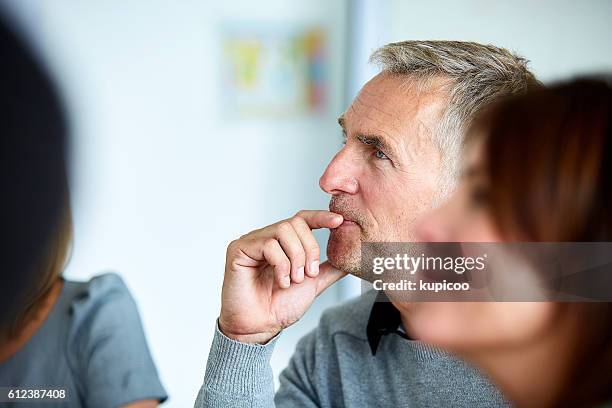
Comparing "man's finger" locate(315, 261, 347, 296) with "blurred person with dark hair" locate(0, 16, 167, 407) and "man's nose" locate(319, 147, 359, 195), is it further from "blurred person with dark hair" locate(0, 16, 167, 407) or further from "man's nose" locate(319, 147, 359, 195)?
"blurred person with dark hair" locate(0, 16, 167, 407)

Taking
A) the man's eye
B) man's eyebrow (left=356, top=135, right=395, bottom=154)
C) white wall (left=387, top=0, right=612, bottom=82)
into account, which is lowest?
the man's eye

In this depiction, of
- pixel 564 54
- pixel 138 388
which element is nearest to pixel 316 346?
pixel 138 388

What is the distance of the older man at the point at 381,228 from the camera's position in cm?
98

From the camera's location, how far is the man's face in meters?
1.02

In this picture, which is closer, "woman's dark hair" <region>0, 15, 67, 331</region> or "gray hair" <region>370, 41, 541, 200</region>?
"woman's dark hair" <region>0, 15, 67, 331</region>

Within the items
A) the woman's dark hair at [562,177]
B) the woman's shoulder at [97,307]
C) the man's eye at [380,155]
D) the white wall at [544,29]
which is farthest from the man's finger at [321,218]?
the white wall at [544,29]

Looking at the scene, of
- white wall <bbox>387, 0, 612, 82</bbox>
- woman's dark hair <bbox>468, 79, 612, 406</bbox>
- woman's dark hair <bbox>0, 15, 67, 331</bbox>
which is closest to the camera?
woman's dark hair <bbox>0, 15, 67, 331</bbox>

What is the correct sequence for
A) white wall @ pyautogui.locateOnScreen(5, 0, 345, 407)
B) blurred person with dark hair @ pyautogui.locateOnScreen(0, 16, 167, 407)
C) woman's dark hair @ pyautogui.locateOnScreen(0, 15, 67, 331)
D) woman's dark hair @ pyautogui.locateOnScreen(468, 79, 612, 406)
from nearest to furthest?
1. woman's dark hair @ pyautogui.locateOnScreen(0, 15, 67, 331)
2. woman's dark hair @ pyautogui.locateOnScreen(468, 79, 612, 406)
3. blurred person with dark hair @ pyautogui.locateOnScreen(0, 16, 167, 407)
4. white wall @ pyautogui.locateOnScreen(5, 0, 345, 407)

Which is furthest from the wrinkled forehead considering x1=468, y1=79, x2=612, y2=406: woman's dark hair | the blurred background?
the blurred background

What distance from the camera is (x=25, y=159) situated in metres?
0.48

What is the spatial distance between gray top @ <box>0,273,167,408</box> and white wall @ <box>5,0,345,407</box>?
1.42ft

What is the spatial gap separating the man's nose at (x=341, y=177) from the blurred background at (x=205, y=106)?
515mm

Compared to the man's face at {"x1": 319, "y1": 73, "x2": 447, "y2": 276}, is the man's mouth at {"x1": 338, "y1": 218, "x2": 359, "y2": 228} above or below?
below

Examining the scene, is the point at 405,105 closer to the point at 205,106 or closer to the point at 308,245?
the point at 308,245
